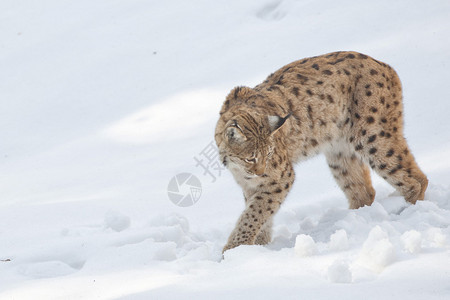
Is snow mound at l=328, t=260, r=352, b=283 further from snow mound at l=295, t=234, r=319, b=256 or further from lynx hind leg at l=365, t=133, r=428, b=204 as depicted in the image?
lynx hind leg at l=365, t=133, r=428, b=204

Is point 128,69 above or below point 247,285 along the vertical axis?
above

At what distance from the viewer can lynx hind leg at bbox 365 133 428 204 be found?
6.00 m

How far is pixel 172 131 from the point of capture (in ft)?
31.2

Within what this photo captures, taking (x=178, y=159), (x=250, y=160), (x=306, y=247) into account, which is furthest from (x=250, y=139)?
(x=178, y=159)

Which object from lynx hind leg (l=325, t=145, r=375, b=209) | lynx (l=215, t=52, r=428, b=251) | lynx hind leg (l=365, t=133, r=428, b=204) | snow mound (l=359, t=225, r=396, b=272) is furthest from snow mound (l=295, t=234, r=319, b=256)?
lynx hind leg (l=325, t=145, r=375, b=209)

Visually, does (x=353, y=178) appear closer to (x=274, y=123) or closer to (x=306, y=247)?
(x=274, y=123)

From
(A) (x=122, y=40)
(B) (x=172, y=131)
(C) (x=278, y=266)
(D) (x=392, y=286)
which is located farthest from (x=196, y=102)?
(D) (x=392, y=286)

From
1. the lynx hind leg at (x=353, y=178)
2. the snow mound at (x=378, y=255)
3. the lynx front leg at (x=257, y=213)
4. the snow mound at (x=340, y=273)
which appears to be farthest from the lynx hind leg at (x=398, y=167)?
the snow mound at (x=340, y=273)

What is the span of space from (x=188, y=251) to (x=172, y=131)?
4.37 meters

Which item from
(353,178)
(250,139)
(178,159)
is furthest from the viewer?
(178,159)

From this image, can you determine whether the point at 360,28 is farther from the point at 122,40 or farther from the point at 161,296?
the point at 161,296

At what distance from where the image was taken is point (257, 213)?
5.48 m

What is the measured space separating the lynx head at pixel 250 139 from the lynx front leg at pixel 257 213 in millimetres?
283

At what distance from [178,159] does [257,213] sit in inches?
125
